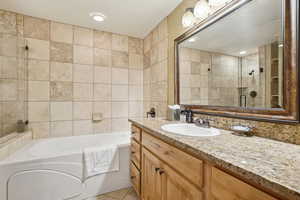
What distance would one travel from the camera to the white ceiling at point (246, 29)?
0.83 m

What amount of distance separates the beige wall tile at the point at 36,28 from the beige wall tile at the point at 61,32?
6cm

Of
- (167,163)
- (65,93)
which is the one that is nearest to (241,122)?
(167,163)

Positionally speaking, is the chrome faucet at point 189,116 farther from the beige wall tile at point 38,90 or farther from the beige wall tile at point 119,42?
the beige wall tile at point 38,90

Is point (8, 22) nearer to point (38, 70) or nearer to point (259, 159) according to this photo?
point (38, 70)

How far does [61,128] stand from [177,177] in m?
2.02

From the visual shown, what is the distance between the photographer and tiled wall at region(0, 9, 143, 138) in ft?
6.62

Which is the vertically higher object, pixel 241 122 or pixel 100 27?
pixel 100 27

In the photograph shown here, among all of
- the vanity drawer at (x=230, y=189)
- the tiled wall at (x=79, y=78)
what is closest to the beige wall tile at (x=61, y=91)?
the tiled wall at (x=79, y=78)

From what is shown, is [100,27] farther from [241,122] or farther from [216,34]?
[241,122]

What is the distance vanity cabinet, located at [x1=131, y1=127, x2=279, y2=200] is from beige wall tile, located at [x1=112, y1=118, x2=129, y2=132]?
3.68 feet

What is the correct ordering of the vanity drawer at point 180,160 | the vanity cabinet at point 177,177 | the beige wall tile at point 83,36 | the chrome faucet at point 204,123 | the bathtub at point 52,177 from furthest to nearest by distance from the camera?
1. the beige wall tile at point 83,36
2. the bathtub at point 52,177
3. the chrome faucet at point 204,123
4. the vanity drawer at point 180,160
5. the vanity cabinet at point 177,177

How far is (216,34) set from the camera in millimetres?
1227

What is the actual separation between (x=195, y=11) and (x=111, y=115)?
1.95 meters

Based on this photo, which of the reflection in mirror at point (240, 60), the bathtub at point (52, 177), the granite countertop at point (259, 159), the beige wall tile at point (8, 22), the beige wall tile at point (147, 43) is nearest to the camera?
the granite countertop at point (259, 159)
